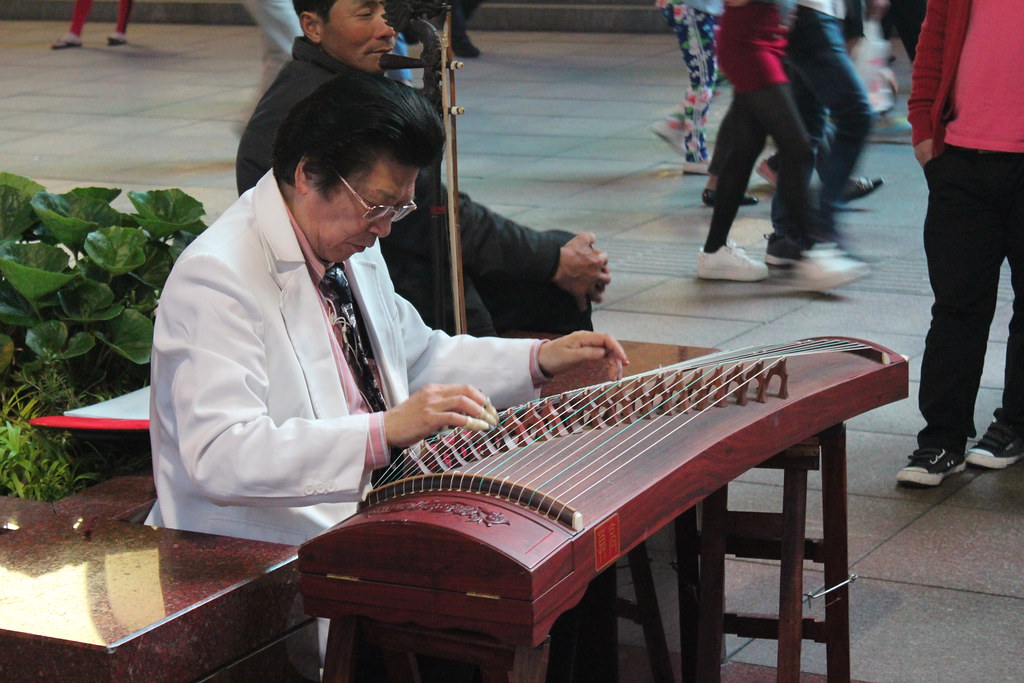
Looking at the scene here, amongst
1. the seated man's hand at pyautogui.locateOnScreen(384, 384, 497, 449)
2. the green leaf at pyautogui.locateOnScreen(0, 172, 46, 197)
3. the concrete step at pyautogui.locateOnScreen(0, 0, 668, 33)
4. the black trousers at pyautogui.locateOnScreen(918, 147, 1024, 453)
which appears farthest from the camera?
the concrete step at pyautogui.locateOnScreen(0, 0, 668, 33)

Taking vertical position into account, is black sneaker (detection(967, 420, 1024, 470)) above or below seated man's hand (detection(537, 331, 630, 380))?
below

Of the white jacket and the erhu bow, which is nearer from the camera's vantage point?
the white jacket

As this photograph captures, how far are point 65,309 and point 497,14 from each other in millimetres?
12131

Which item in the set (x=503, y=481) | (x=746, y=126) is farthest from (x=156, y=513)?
(x=746, y=126)

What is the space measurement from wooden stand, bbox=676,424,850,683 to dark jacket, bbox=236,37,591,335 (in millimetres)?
947

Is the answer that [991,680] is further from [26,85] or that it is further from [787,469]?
[26,85]

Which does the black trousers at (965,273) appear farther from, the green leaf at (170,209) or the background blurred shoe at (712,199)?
the background blurred shoe at (712,199)

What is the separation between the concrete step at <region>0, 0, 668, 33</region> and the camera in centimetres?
1431

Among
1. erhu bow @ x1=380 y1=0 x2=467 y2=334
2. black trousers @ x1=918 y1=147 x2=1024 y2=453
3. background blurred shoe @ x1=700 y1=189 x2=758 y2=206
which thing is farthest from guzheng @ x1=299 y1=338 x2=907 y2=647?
background blurred shoe @ x1=700 y1=189 x2=758 y2=206

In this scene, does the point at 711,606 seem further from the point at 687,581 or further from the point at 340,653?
the point at 340,653

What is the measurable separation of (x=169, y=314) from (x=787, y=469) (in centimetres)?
117

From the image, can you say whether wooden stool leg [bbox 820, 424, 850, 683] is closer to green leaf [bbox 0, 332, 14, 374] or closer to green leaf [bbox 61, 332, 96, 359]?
green leaf [bbox 61, 332, 96, 359]

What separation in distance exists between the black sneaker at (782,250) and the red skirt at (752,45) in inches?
30.7

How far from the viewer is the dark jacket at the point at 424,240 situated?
140 inches
